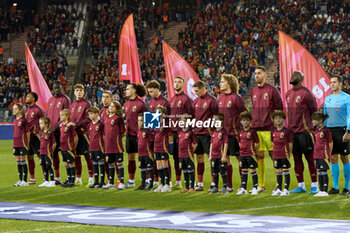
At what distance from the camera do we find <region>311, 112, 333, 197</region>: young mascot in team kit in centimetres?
990

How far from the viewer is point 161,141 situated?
1122cm

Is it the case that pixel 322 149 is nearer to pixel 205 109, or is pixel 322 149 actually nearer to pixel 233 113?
pixel 233 113

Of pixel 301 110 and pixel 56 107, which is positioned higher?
pixel 56 107

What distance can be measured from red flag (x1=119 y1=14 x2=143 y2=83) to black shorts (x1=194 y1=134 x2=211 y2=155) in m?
6.47

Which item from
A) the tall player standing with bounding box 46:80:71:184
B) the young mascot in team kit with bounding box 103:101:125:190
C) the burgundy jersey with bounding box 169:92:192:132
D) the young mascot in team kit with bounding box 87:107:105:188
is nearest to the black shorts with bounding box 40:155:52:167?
the tall player standing with bounding box 46:80:71:184

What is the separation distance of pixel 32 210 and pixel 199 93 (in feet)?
12.0

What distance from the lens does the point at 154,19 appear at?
40.7 meters

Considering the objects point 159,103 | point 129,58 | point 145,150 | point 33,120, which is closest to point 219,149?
→ point 145,150

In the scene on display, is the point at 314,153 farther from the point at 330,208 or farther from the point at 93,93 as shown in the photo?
the point at 93,93

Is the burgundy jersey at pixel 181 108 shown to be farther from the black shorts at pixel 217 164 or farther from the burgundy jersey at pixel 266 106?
the burgundy jersey at pixel 266 106

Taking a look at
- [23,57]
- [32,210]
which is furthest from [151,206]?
[23,57]

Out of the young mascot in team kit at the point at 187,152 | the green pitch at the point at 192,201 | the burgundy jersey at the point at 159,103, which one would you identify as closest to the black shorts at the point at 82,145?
the green pitch at the point at 192,201

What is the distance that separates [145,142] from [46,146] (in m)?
2.36

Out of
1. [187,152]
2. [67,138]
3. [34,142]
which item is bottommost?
[187,152]
